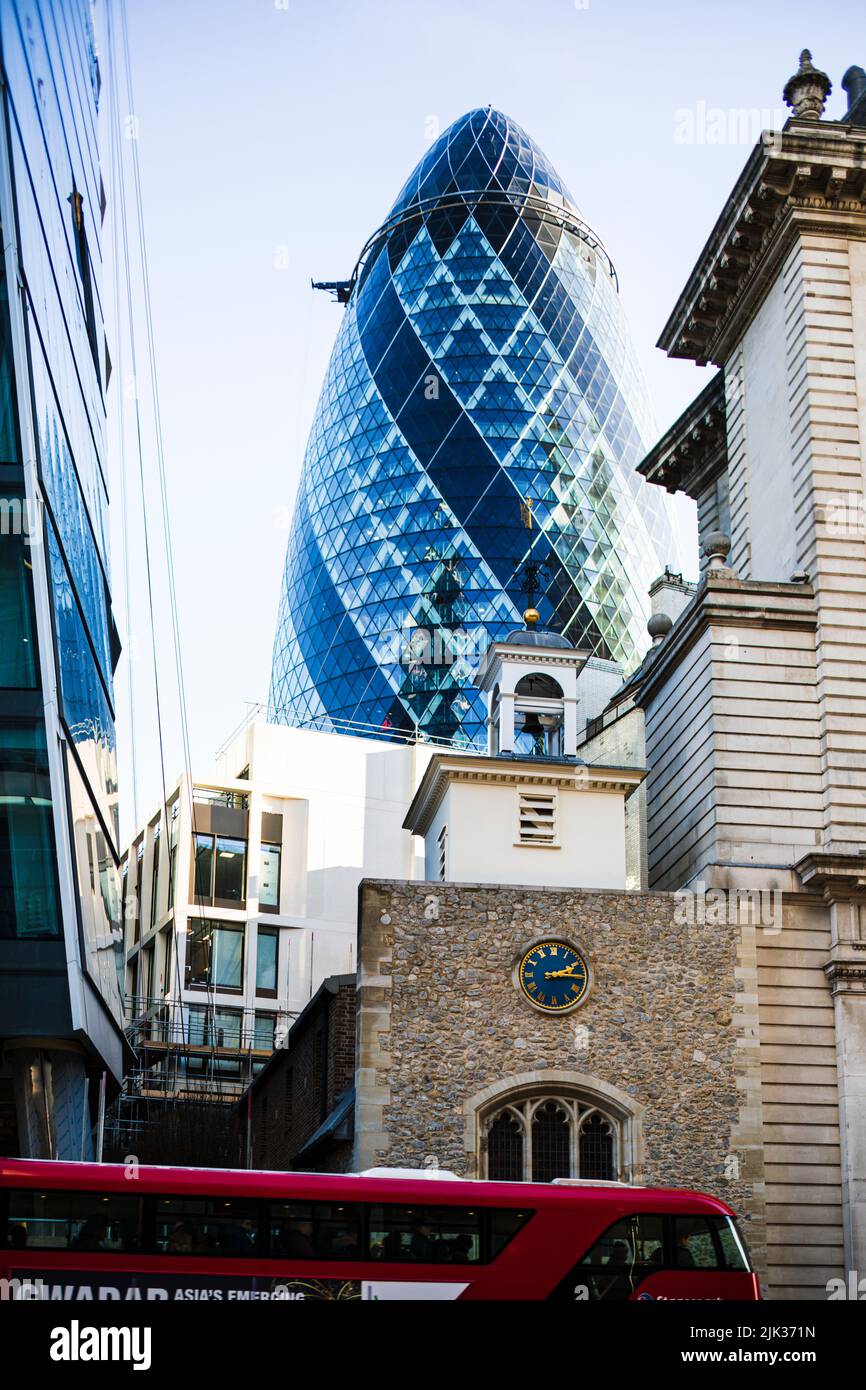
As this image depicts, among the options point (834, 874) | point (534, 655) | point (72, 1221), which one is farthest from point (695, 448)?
point (72, 1221)

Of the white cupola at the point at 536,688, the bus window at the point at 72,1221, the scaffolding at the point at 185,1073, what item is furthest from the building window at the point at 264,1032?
the bus window at the point at 72,1221

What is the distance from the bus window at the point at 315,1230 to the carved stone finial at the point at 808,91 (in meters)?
25.3

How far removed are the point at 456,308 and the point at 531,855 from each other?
262 ft

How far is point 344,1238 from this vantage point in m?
18.4

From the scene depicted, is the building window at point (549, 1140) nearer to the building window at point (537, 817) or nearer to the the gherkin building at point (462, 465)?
the building window at point (537, 817)

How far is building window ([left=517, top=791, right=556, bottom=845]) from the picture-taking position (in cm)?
3164

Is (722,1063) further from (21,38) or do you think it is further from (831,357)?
(21,38)

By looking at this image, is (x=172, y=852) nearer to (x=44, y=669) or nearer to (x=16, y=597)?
(x=44, y=669)

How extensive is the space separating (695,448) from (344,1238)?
96.7 feet

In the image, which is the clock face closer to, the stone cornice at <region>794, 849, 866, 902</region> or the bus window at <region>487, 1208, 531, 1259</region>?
the stone cornice at <region>794, 849, 866, 902</region>

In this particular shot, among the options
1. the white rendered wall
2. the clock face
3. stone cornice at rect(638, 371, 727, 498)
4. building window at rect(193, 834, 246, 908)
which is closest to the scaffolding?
building window at rect(193, 834, 246, 908)

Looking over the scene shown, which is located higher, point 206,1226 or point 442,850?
point 442,850

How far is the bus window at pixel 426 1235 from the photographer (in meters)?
18.5
